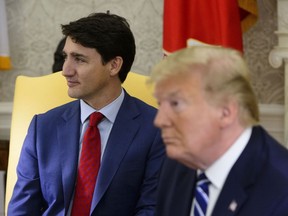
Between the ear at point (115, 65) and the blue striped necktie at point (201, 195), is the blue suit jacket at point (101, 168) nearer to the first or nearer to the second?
the ear at point (115, 65)

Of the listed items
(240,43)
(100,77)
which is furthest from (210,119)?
(240,43)

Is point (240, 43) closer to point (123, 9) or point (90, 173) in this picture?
point (123, 9)

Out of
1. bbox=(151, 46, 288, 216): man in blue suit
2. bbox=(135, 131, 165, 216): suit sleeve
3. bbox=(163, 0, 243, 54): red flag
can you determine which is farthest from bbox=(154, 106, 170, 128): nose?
bbox=(163, 0, 243, 54): red flag

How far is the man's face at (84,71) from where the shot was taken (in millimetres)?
2252

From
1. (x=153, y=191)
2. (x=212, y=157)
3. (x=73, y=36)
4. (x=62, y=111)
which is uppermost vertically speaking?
(x=73, y=36)

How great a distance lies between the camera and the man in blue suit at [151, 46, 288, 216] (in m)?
1.36

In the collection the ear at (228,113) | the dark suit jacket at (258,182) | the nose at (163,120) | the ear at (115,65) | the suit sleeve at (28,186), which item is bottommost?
the suit sleeve at (28,186)

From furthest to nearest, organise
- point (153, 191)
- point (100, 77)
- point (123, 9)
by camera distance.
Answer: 1. point (123, 9)
2. point (100, 77)
3. point (153, 191)

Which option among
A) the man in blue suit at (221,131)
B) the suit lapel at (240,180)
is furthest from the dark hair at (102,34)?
the suit lapel at (240,180)

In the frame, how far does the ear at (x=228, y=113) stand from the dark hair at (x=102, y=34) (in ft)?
3.22

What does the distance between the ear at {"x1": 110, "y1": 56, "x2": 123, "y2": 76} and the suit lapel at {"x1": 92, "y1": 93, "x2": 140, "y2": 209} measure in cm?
12

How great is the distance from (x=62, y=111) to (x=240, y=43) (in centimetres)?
134

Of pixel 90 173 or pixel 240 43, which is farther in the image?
pixel 240 43

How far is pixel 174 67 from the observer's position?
4.54 ft
